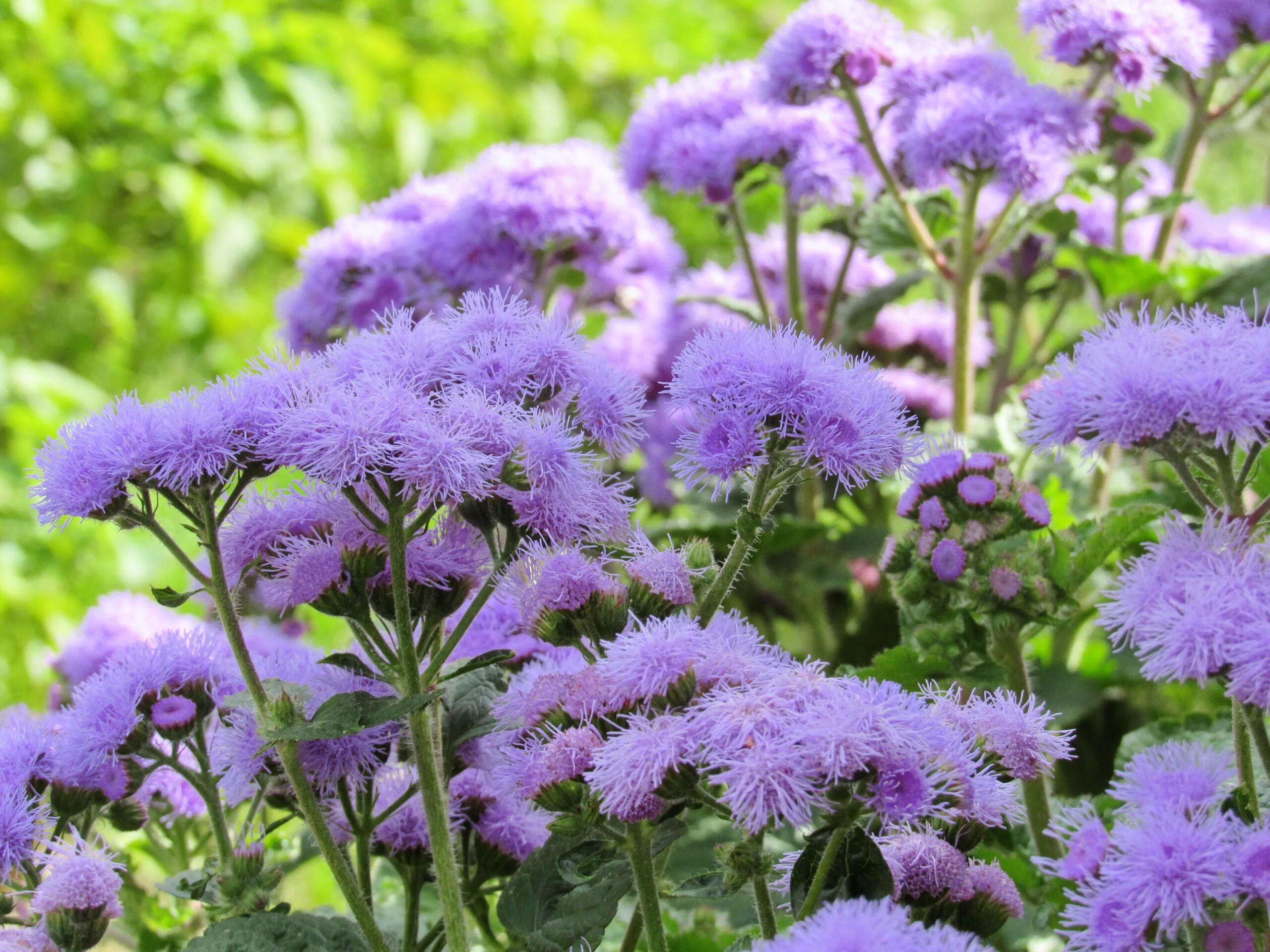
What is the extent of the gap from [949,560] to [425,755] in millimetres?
705

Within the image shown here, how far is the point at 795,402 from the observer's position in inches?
50.4

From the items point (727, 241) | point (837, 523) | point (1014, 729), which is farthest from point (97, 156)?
point (1014, 729)

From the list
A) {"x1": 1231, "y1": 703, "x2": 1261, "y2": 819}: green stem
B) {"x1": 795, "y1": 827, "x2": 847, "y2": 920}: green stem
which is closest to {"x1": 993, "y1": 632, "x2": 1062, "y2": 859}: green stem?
{"x1": 1231, "y1": 703, "x2": 1261, "y2": 819}: green stem

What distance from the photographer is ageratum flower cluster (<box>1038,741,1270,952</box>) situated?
1.01 m

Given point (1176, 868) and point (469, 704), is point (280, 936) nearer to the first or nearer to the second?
point (469, 704)

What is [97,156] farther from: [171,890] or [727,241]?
[171,890]

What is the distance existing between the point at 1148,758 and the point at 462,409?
720mm

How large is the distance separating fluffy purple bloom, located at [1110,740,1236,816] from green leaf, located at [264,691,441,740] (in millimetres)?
649

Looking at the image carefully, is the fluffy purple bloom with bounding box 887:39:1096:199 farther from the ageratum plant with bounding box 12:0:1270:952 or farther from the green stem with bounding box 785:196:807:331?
the green stem with bounding box 785:196:807:331

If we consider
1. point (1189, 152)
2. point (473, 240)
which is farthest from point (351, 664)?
point (1189, 152)

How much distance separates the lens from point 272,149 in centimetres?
454

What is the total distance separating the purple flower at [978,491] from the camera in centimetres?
167

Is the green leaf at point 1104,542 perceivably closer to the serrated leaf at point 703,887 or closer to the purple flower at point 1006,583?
the purple flower at point 1006,583

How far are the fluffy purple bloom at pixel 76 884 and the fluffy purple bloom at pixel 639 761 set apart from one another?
1.79 feet
